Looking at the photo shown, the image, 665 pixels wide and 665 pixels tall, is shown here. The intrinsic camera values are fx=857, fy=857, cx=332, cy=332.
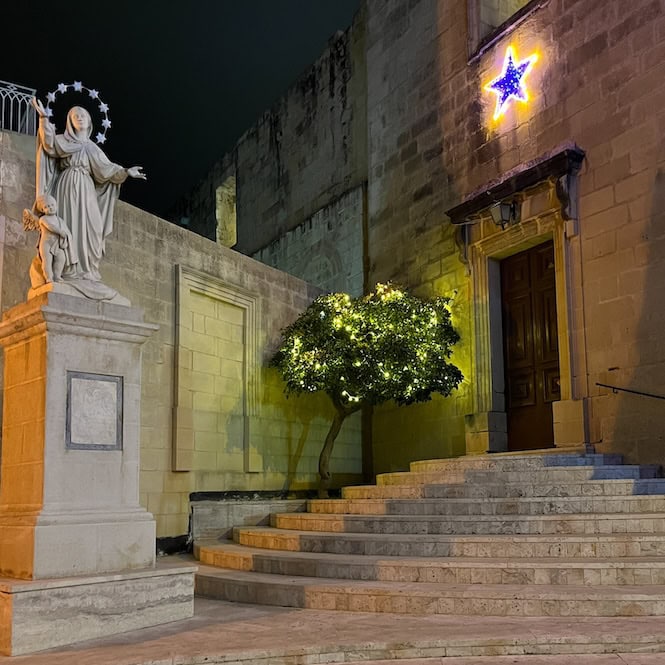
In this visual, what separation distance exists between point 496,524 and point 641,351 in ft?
9.77

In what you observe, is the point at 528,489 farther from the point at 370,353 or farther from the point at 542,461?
the point at 370,353

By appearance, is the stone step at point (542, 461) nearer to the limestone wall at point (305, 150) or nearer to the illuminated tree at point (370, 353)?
the illuminated tree at point (370, 353)

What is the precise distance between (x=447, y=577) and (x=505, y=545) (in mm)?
596

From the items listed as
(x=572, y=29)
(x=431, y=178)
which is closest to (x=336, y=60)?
(x=431, y=178)

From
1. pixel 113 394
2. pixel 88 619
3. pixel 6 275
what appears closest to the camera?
pixel 88 619

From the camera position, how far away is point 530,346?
10.7m

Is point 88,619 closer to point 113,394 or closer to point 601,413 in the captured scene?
point 113,394

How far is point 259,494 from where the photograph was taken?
35.0 ft

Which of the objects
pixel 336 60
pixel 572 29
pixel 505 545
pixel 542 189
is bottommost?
pixel 505 545

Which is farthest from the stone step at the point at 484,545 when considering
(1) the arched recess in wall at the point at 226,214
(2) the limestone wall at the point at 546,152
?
(1) the arched recess in wall at the point at 226,214

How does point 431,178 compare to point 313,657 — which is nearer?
point 313,657

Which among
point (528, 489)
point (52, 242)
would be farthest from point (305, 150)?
point (52, 242)

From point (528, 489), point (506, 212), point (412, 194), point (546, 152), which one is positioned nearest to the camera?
point (528, 489)

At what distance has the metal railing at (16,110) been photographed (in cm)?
1034
